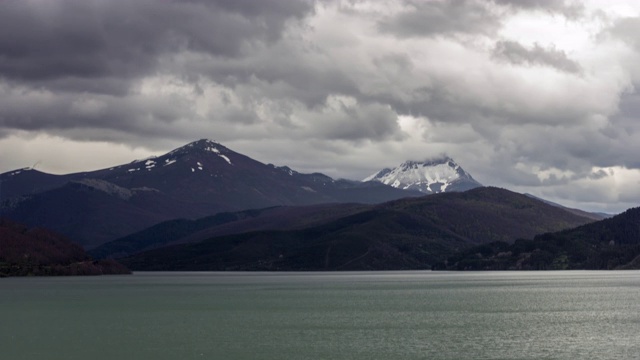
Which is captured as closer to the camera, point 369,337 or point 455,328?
point 369,337

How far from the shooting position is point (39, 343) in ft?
411

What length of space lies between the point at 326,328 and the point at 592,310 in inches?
2510

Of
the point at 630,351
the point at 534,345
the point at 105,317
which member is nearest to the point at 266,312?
the point at 105,317

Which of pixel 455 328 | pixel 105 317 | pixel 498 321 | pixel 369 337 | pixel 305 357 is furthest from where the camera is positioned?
pixel 105 317

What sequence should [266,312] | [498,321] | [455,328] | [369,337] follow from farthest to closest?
[266,312] → [498,321] → [455,328] → [369,337]

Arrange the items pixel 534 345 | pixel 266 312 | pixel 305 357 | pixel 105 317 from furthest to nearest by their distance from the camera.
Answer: pixel 266 312
pixel 105 317
pixel 534 345
pixel 305 357

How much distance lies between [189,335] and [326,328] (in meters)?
24.4

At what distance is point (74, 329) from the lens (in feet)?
480

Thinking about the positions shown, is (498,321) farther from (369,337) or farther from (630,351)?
(630,351)

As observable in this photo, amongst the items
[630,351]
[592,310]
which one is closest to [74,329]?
[630,351]

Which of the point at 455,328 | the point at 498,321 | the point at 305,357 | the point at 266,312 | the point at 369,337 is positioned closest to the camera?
Answer: the point at 305,357

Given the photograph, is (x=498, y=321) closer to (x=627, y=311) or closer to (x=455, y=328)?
(x=455, y=328)

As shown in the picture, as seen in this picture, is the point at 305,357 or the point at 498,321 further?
the point at 498,321

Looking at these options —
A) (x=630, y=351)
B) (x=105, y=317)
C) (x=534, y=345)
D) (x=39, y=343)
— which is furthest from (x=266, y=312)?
(x=630, y=351)
